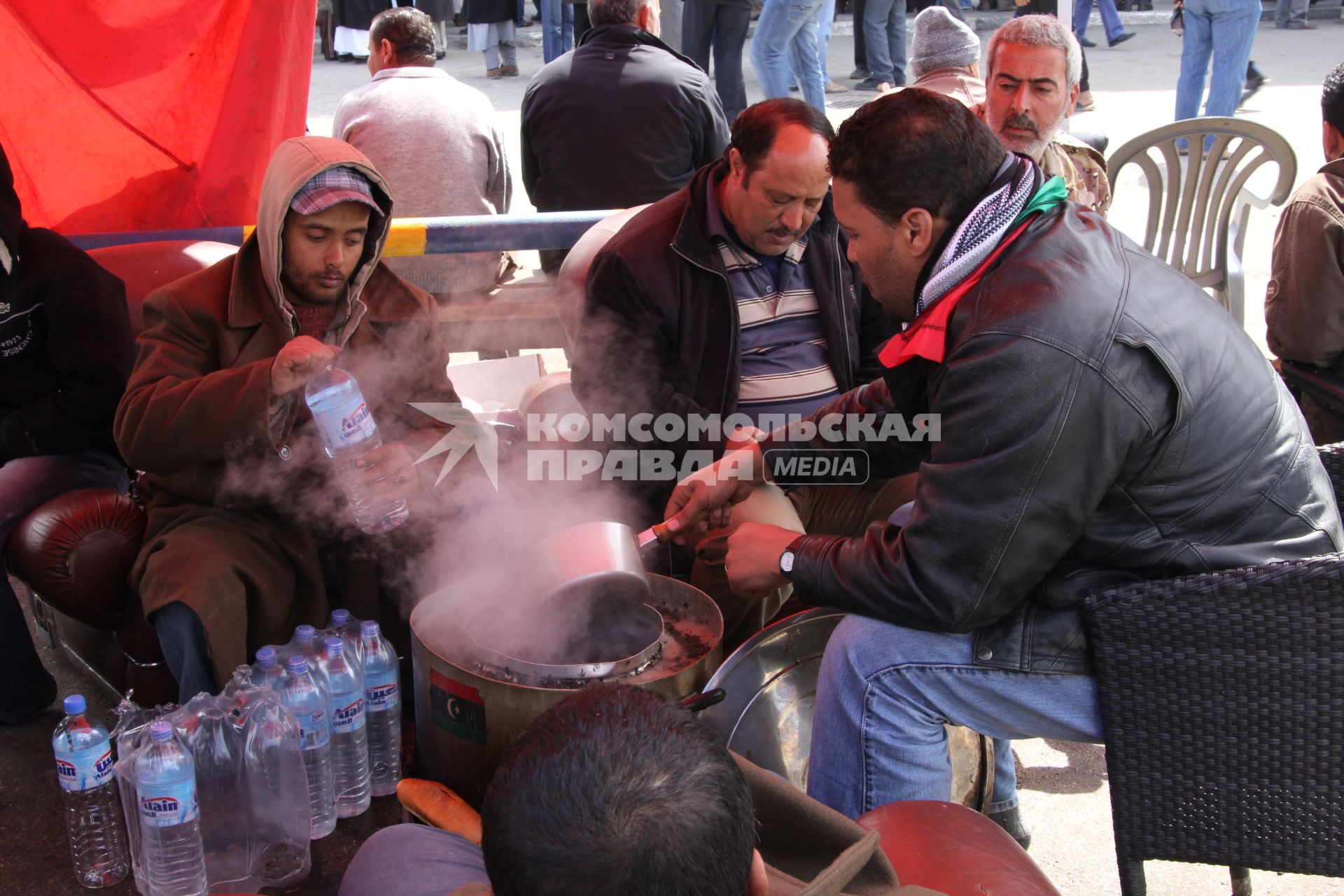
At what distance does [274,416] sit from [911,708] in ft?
5.28

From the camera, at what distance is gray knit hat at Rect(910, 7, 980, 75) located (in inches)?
196

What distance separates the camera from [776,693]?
2.45 metres

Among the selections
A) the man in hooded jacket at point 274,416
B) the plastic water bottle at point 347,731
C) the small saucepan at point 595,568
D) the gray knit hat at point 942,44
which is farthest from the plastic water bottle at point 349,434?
the gray knit hat at point 942,44

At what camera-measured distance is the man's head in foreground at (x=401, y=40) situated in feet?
16.8

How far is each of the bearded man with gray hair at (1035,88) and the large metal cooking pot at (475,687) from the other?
2.22 metres

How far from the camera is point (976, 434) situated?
1915mm

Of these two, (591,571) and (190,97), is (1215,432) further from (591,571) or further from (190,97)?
(190,97)

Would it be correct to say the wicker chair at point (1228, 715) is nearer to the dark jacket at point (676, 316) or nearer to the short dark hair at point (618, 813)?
the short dark hair at point (618, 813)

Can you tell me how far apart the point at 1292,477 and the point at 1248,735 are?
1.53 feet

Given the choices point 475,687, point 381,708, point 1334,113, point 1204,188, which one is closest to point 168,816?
point 381,708

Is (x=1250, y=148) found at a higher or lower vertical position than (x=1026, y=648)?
higher

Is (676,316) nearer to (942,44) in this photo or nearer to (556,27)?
(942,44)

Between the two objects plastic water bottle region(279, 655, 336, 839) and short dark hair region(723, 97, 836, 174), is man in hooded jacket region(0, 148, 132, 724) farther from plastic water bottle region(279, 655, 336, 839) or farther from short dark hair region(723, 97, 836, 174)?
short dark hair region(723, 97, 836, 174)

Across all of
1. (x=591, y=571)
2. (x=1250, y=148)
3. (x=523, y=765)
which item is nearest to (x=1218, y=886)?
(x=591, y=571)
